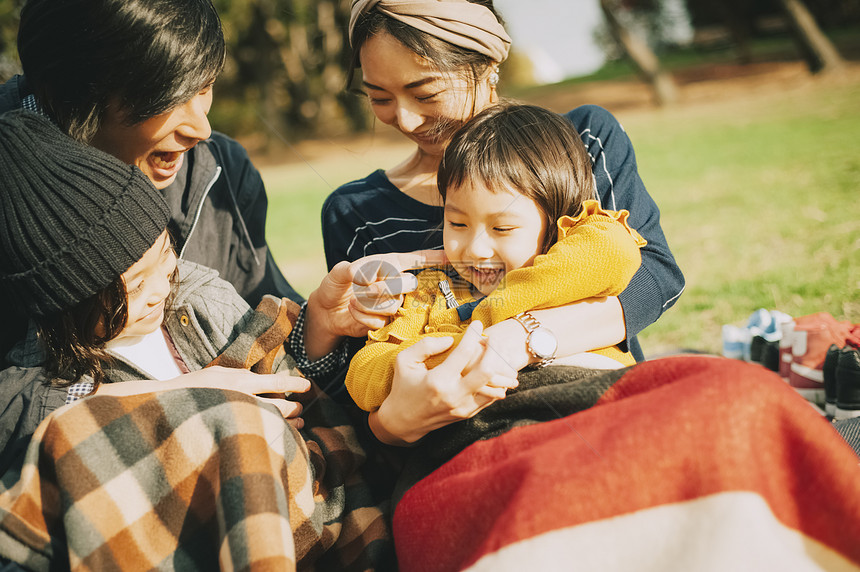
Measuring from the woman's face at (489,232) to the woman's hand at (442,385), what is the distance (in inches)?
8.1

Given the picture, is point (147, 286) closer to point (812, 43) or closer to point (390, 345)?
point (390, 345)

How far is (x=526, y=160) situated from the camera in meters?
1.85

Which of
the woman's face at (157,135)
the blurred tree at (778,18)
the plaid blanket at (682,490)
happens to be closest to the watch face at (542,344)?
the plaid blanket at (682,490)

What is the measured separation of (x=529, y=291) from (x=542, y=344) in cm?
15

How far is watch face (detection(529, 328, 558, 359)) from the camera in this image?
1.73 metres

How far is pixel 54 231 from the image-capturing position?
169 centimetres

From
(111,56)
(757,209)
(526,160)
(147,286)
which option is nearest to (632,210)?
(526,160)

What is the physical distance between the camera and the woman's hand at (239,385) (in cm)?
180

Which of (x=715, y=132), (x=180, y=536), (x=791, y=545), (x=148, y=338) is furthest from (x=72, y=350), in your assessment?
(x=715, y=132)

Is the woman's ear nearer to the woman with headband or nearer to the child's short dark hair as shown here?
the woman with headband

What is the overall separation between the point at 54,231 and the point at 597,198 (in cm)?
150

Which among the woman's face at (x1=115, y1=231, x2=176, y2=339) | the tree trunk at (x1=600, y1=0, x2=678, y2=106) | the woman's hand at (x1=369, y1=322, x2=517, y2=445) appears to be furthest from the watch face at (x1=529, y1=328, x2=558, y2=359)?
the tree trunk at (x1=600, y1=0, x2=678, y2=106)

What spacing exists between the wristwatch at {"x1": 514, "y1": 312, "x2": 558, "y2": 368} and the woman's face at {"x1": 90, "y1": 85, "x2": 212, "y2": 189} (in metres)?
1.16

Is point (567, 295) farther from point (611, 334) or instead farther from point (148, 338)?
point (148, 338)
